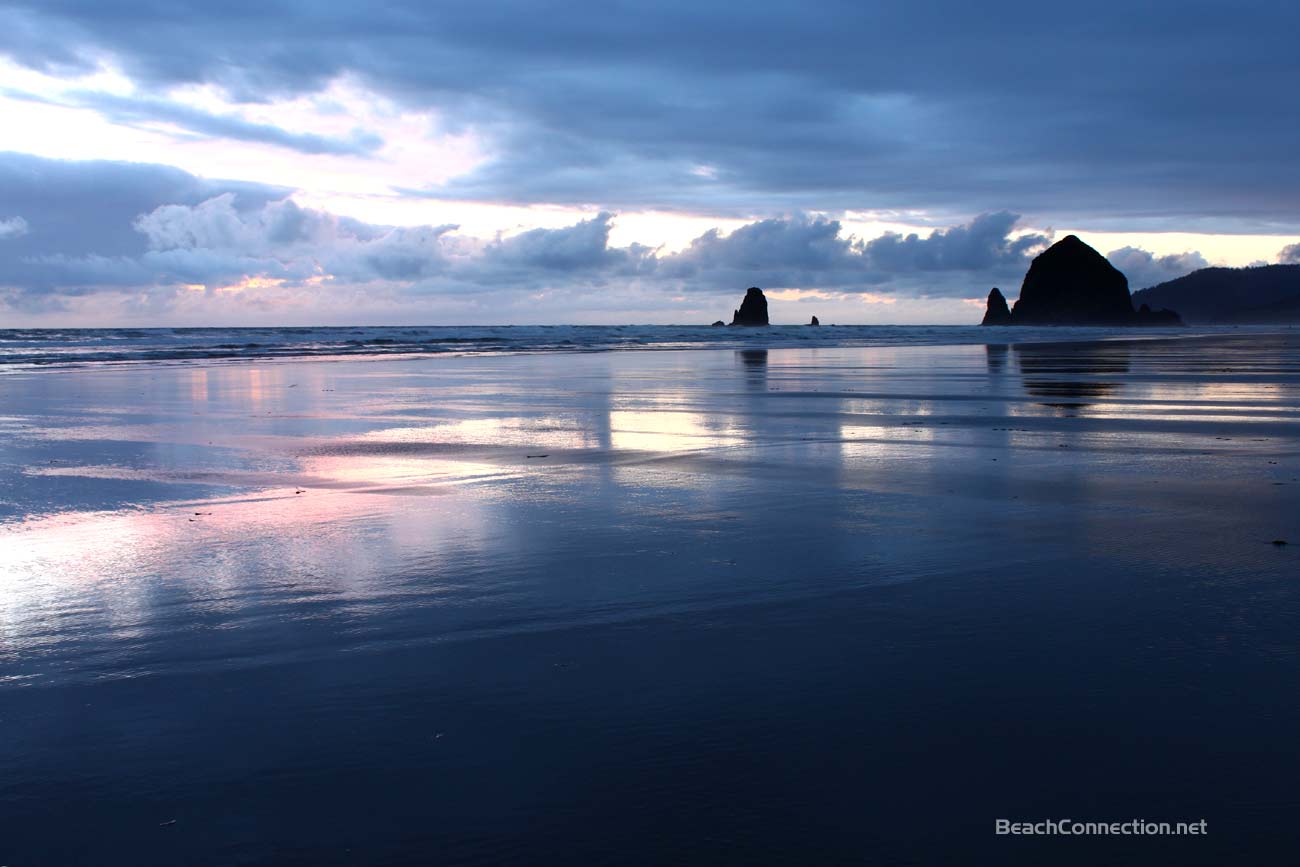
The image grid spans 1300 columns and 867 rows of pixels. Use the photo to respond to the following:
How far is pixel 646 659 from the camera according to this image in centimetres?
426

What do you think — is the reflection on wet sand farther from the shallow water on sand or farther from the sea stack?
the sea stack

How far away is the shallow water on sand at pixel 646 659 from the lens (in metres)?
3.00

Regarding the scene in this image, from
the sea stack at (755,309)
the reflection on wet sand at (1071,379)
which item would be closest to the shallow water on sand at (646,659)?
the reflection on wet sand at (1071,379)

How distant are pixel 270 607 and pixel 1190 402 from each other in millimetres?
15771

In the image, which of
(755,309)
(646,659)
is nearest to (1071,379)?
(646,659)

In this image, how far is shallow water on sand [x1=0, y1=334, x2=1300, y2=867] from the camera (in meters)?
3.00

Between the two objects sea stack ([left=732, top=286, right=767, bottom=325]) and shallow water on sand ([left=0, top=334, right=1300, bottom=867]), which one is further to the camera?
sea stack ([left=732, top=286, right=767, bottom=325])

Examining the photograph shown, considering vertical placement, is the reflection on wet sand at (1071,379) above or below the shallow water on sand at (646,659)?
above

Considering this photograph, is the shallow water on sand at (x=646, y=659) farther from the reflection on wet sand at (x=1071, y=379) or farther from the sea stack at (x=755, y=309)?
the sea stack at (x=755, y=309)

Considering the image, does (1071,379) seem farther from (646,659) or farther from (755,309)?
(755,309)

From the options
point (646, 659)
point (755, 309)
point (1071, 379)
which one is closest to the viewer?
point (646, 659)

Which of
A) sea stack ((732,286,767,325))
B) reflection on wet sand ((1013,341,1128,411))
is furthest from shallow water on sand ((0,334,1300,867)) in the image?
sea stack ((732,286,767,325))

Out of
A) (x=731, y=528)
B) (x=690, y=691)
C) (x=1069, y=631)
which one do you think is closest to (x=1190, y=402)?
(x=731, y=528)

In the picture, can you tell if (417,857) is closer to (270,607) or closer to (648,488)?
(270,607)
